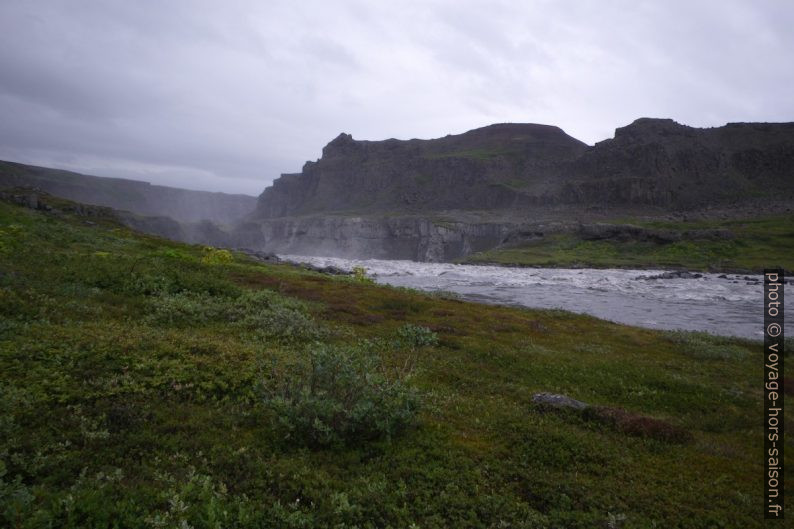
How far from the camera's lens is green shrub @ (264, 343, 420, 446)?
342 inches

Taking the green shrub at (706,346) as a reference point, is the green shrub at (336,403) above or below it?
above

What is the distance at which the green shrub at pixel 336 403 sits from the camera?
8695mm

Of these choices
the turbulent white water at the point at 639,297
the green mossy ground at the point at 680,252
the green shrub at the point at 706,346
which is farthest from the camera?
the green mossy ground at the point at 680,252

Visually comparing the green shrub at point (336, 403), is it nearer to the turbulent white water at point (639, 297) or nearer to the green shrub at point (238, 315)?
the green shrub at point (238, 315)

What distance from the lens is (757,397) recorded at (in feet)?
51.9

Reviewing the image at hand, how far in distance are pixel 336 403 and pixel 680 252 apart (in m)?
117

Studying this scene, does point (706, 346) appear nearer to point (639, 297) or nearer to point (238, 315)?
point (238, 315)

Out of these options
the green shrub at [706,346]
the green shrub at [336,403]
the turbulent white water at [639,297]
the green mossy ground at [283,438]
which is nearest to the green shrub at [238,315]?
the green mossy ground at [283,438]

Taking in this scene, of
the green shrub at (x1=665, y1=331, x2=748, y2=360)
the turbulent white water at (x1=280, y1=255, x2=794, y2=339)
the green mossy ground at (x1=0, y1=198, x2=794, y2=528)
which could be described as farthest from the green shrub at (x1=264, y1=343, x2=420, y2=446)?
the turbulent white water at (x1=280, y1=255, x2=794, y2=339)

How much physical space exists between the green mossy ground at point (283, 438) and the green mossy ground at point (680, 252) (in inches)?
3486

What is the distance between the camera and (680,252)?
Result: 107 meters

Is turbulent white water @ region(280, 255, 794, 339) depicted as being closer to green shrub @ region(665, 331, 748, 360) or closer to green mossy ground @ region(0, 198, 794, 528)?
green shrub @ region(665, 331, 748, 360)

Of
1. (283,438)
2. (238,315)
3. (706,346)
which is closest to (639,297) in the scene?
(706,346)

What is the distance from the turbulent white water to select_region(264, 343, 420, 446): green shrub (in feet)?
103
